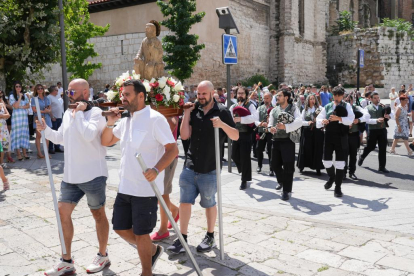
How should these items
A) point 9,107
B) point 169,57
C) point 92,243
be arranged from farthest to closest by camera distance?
point 169,57 → point 9,107 → point 92,243

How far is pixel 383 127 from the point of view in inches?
423

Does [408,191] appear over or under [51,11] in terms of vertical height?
under

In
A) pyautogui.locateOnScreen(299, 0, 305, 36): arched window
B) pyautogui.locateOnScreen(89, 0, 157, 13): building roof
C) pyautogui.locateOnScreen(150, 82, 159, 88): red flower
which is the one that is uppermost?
pyautogui.locateOnScreen(299, 0, 305, 36): arched window

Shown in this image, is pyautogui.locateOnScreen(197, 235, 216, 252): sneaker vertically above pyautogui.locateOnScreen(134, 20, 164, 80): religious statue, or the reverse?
pyautogui.locateOnScreen(134, 20, 164, 80): religious statue

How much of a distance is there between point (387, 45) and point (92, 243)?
36365 mm

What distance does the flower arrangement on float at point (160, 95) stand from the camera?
537 cm

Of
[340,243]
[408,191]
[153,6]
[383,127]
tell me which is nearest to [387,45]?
[153,6]

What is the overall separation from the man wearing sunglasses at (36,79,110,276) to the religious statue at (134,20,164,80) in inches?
70.1

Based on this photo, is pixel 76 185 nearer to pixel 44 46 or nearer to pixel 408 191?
pixel 408 191

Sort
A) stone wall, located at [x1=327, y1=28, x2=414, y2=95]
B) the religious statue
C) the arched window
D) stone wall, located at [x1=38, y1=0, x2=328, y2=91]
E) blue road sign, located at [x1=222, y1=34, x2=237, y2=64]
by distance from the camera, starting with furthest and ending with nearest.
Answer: stone wall, located at [x1=327, y1=28, x2=414, y2=95]
the arched window
stone wall, located at [x1=38, y1=0, x2=328, y2=91]
blue road sign, located at [x1=222, y1=34, x2=237, y2=64]
the religious statue

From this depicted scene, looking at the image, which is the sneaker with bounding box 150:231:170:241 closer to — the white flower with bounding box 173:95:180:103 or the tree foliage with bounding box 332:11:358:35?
the white flower with bounding box 173:95:180:103

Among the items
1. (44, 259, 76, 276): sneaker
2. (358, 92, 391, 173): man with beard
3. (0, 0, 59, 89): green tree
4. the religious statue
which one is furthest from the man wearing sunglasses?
(0, 0, 59, 89): green tree

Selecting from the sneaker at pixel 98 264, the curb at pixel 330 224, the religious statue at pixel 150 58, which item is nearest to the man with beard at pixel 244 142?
the curb at pixel 330 224

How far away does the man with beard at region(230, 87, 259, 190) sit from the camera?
28.2 ft
